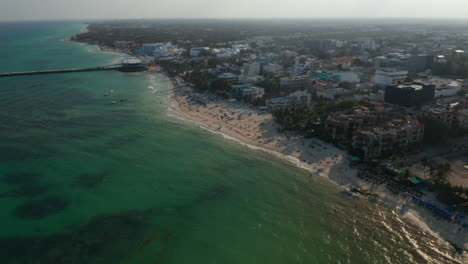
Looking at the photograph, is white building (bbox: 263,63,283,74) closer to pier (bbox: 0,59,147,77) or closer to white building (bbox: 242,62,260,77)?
white building (bbox: 242,62,260,77)

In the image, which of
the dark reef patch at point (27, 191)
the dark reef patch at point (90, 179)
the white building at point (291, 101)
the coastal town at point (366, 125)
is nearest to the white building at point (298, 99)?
the white building at point (291, 101)

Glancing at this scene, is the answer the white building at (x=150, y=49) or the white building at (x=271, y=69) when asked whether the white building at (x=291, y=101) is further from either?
the white building at (x=150, y=49)

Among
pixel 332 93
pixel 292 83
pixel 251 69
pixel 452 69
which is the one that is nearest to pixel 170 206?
pixel 332 93

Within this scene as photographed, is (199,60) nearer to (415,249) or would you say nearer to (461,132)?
(461,132)

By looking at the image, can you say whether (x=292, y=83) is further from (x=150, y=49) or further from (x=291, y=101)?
(x=150, y=49)

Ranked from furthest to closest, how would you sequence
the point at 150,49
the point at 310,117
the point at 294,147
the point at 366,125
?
1. the point at 150,49
2. the point at 310,117
3. the point at 366,125
4. the point at 294,147

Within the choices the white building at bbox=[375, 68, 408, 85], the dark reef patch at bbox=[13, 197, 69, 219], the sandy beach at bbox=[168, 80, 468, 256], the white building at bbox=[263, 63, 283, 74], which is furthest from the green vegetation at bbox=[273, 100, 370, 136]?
the white building at bbox=[263, 63, 283, 74]
